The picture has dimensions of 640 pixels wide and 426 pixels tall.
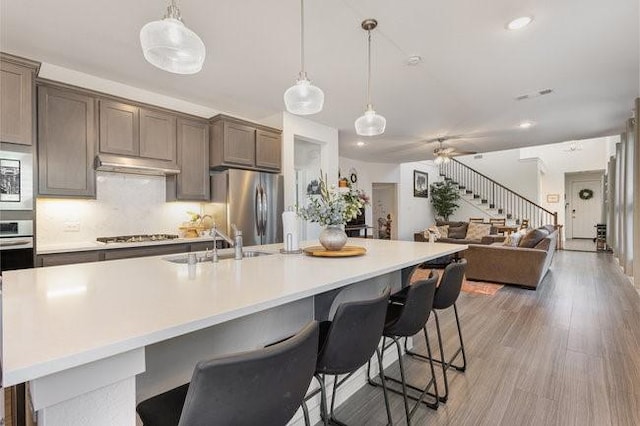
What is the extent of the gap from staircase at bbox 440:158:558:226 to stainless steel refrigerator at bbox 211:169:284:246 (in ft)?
23.5

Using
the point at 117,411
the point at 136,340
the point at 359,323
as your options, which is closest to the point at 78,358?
the point at 136,340

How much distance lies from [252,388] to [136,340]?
1.01 feet

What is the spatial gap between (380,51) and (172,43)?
1973 mm

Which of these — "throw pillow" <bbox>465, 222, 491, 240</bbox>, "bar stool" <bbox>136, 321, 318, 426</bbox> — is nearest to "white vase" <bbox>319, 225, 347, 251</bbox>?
"bar stool" <bbox>136, 321, 318, 426</bbox>

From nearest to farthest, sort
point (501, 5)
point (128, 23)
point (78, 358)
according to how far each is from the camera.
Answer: point (78, 358) < point (501, 5) < point (128, 23)

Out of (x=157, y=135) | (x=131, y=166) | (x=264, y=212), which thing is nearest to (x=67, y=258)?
(x=131, y=166)

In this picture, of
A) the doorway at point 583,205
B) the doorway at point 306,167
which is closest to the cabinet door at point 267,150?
the doorway at point 306,167

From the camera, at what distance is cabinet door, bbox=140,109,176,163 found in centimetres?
340

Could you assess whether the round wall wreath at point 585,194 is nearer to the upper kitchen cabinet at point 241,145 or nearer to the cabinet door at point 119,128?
the upper kitchen cabinet at point 241,145

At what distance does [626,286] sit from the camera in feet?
15.4

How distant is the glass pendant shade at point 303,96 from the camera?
207 cm

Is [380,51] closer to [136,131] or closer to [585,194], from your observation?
[136,131]

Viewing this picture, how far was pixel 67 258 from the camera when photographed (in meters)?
2.70

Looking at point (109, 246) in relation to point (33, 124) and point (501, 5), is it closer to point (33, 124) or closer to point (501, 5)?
point (33, 124)
